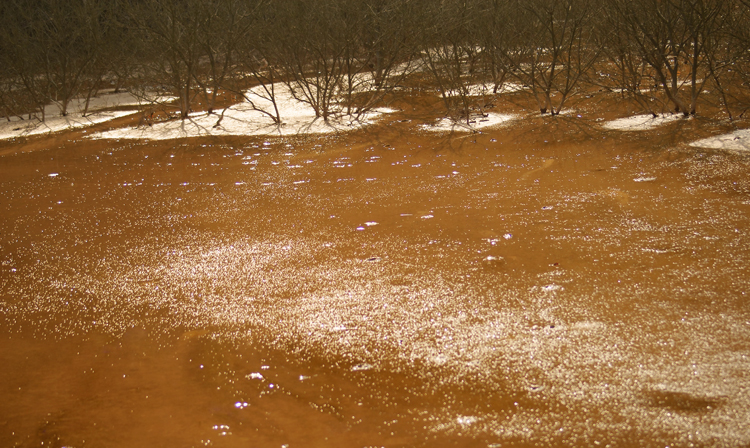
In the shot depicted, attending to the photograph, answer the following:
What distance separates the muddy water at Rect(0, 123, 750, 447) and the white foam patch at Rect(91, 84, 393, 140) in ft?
9.86

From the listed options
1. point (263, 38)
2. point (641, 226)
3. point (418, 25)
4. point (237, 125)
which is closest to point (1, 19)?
point (263, 38)

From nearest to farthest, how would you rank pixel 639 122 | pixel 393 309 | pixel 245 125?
pixel 393 309 < pixel 639 122 < pixel 245 125

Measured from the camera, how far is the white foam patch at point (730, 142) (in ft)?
21.6

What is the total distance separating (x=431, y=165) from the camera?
23.0 ft

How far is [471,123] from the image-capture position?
30.2ft

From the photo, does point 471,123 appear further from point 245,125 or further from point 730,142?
point 245,125

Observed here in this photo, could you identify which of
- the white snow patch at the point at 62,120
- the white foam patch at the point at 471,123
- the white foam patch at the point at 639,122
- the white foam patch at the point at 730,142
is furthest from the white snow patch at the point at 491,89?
the white snow patch at the point at 62,120

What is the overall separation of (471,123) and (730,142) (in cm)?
362

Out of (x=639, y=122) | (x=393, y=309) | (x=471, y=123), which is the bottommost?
(x=393, y=309)

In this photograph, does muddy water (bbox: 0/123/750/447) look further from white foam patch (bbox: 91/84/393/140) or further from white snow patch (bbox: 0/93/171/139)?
white snow patch (bbox: 0/93/171/139)

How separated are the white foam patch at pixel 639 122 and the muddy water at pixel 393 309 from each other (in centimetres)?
131

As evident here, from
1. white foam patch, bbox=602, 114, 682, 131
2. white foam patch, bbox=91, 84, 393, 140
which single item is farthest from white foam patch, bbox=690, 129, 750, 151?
white foam patch, bbox=91, 84, 393, 140

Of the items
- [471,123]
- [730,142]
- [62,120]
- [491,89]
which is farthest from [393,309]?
[62,120]

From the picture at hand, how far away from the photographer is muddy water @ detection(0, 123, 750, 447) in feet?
8.96
